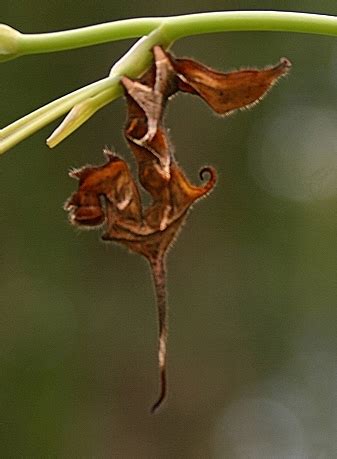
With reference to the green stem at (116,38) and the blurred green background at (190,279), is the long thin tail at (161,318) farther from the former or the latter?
the blurred green background at (190,279)

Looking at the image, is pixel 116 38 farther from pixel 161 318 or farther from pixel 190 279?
pixel 190 279

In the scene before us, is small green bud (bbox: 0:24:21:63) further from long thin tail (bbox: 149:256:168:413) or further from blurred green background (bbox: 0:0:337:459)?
blurred green background (bbox: 0:0:337:459)

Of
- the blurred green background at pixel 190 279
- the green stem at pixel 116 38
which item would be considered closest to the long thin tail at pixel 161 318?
the green stem at pixel 116 38

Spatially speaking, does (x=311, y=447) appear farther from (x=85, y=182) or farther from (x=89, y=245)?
(x=85, y=182)

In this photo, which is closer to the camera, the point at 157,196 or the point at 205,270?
the point at 157,196

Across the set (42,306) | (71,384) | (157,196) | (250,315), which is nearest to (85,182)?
(157,196)

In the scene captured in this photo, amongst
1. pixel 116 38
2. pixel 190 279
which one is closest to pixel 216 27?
pixel 116 38
